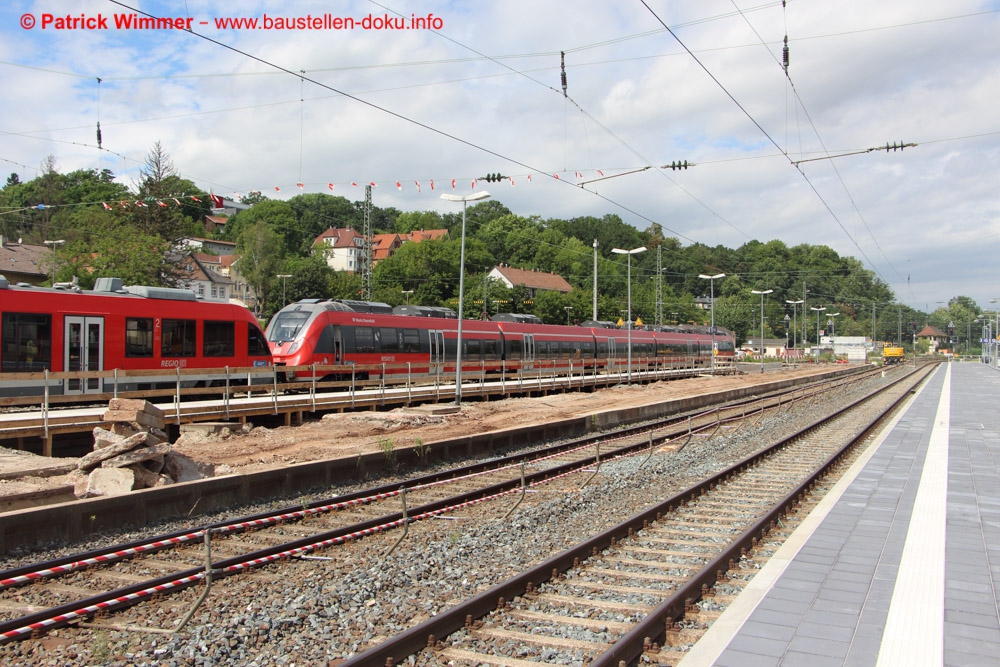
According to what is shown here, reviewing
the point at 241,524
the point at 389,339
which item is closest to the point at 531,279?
the point at 389,339

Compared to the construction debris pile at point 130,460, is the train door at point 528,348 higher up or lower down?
higher up

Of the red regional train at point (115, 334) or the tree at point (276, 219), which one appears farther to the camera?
the tree at point (276, 219)

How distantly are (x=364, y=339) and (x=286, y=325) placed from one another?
2.79m

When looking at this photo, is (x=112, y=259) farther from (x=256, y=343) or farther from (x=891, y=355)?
(x=891, y=355)

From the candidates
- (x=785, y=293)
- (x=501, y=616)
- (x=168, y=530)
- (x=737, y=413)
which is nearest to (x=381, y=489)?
(x=168, y=530)

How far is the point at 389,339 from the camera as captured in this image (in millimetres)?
29188

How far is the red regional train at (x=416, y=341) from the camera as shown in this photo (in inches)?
1040

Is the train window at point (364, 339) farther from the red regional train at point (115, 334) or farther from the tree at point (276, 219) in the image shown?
the tree at point (276, 219)

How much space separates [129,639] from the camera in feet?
19.5

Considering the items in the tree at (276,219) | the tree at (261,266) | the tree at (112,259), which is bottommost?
the tree at (112,259)

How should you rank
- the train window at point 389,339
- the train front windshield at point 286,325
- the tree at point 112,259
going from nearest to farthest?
the train front windshield at point 286,325, the train window at point 389,339, the tree at point 112,259

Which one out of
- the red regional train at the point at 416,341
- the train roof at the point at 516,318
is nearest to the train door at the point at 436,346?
the red regional train at the point at 416,341

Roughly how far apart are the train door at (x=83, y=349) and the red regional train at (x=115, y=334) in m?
0.02

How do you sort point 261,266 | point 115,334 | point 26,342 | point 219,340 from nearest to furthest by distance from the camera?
point 26,342 → point 115,334 → point 219,340 → point 261,266
